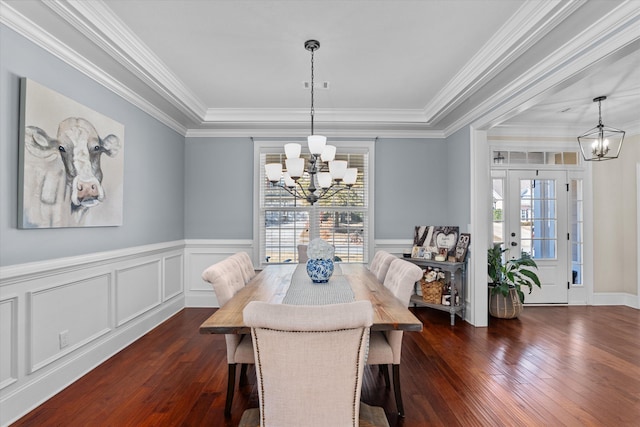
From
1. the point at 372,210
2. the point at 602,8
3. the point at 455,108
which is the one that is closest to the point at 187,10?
the point at 602,8

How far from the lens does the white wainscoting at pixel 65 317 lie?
6.95 feet

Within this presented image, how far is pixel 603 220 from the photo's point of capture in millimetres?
4984

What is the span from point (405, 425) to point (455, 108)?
10.3 ft

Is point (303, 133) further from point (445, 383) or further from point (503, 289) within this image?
point (445, 383)

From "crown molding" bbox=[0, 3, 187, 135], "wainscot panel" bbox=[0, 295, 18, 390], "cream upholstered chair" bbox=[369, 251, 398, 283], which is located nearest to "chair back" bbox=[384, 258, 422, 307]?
"cream upholstered chair" bbox=[369, 251, 398, 283]

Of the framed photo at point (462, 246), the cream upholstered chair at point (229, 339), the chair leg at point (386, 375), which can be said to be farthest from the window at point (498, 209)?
the cream upholstered chair at point (229, 339)

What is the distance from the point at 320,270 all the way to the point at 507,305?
2895mm

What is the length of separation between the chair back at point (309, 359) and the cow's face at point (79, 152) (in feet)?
6.74

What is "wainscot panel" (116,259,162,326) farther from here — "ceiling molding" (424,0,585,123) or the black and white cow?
"ceiling molding" (424,0,585,123)

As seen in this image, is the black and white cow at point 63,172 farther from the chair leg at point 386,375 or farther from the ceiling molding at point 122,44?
the chair leg at point 386,375

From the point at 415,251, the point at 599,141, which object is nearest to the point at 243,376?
the point at 415,251

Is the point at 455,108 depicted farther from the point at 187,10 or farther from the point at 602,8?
the point at 187,10

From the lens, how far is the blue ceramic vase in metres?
2.63

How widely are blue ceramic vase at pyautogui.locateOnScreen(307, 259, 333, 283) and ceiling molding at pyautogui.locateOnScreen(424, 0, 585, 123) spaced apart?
2.07 meters
